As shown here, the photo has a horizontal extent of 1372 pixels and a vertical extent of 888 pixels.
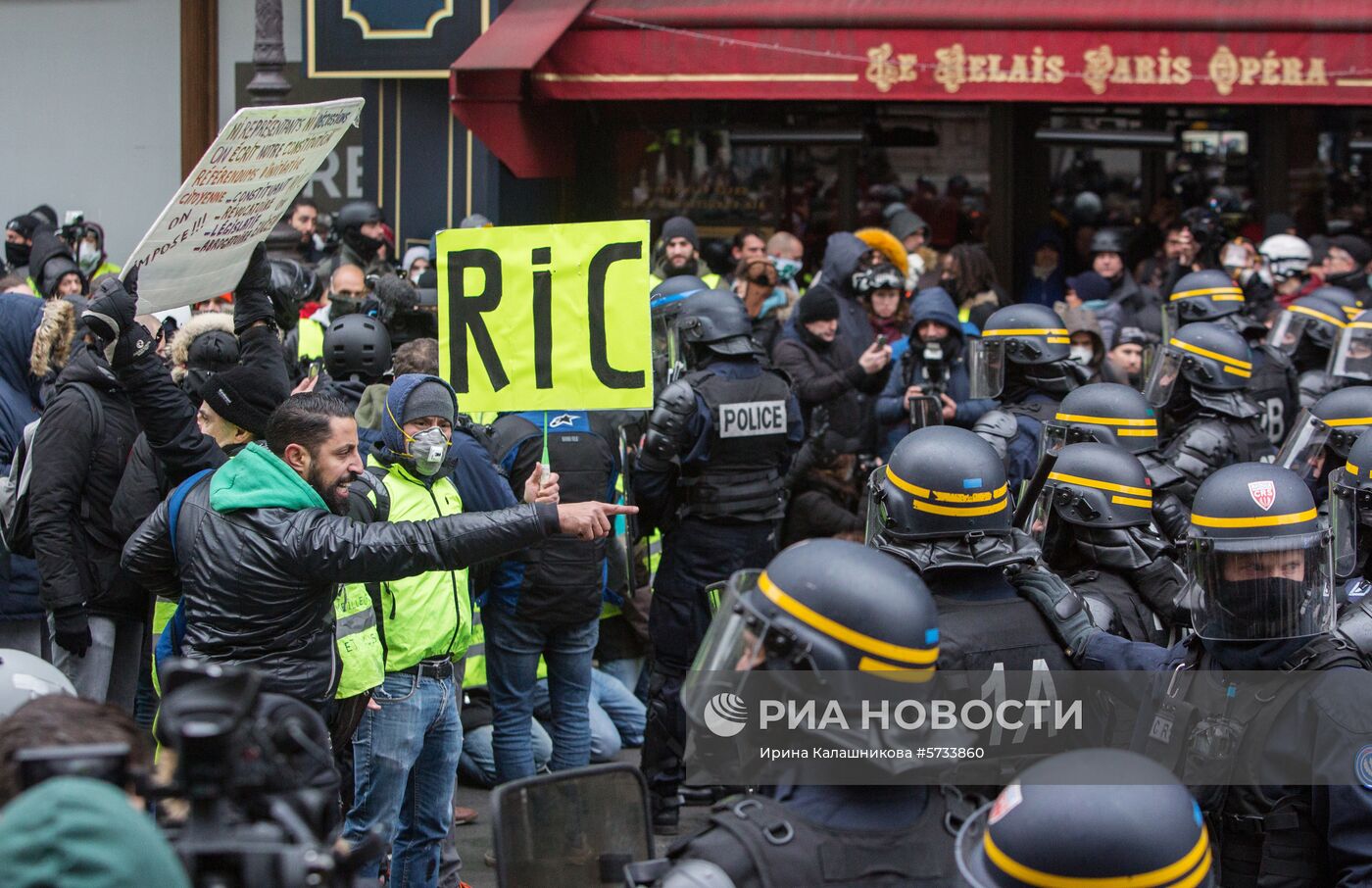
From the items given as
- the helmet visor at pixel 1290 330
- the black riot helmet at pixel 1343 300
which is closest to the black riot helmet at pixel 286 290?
the helmet visor at pixel 1290 330

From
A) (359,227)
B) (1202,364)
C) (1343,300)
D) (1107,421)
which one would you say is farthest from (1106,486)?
(359,227)

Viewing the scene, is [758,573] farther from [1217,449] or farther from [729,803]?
[1217,449]

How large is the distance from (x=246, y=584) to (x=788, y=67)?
7.66 meters

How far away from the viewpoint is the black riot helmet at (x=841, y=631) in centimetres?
276

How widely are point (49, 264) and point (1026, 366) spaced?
5100mm

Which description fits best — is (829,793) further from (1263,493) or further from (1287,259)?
(1287,259)

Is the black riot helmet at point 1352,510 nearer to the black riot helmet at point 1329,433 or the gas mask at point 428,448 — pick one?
the black riot helmet at point 1329,433

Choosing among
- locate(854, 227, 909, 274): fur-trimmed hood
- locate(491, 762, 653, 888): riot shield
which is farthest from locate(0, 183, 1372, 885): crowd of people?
locate(854, 227, 909, 274): fur-trimmed hood

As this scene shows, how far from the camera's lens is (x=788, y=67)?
11.1 metres

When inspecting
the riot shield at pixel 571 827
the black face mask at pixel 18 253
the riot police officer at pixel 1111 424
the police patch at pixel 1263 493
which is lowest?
the riot shield at pixel 571 827

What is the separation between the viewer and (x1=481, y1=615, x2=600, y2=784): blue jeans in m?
6.11

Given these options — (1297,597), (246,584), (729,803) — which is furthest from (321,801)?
(1297,597)

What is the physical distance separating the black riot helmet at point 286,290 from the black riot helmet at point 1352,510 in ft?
11.6

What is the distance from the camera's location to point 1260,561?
11.9ft
